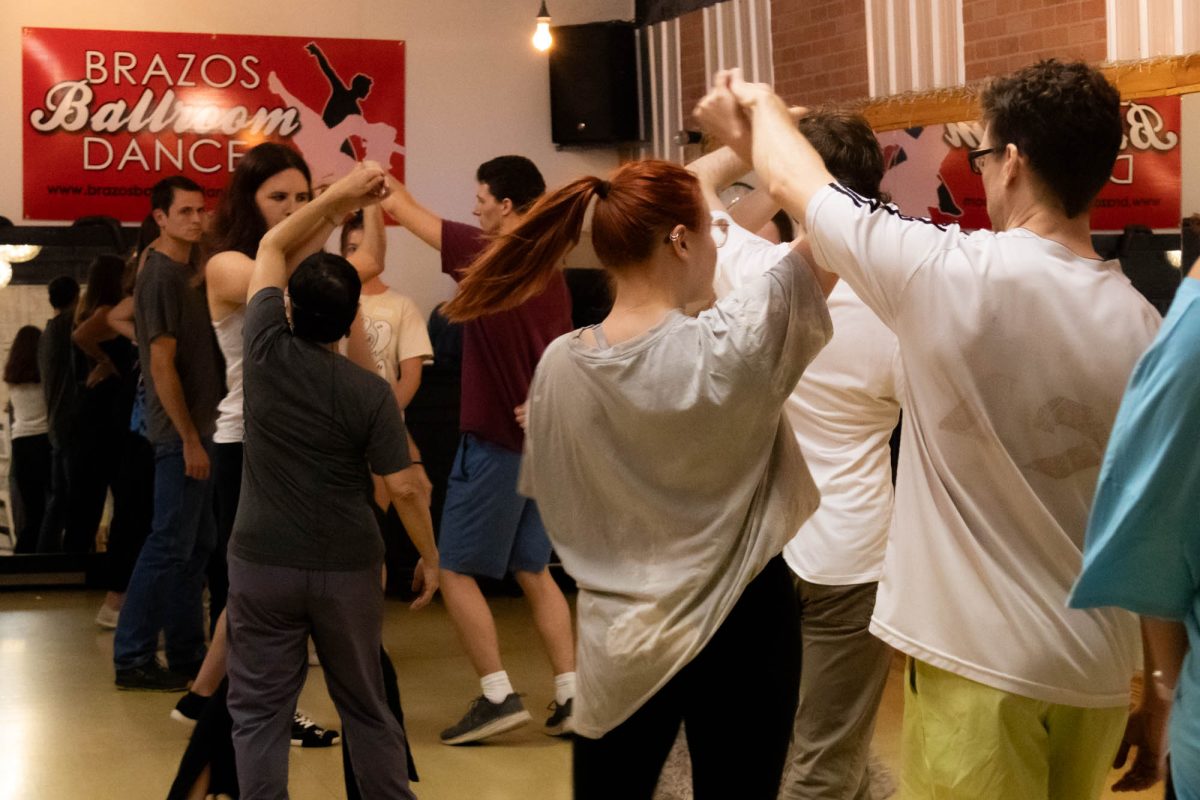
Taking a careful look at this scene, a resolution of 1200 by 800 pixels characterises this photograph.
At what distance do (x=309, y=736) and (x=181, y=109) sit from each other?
188 inches

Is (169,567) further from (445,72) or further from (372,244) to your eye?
(445,72)

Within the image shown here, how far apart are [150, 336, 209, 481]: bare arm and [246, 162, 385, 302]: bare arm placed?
1.86 meters

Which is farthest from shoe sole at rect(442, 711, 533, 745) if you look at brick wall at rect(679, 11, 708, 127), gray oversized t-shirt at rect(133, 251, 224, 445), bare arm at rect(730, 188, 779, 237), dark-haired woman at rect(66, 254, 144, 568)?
brick wall at rect(679, 11, 708, 127)

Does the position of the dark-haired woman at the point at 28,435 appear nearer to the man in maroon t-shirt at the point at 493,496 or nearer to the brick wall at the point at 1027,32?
the man in maroon t-shirt at the point at 493,496

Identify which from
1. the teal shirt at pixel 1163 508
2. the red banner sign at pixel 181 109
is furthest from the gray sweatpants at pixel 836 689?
the red banner sign at pixel 181 109

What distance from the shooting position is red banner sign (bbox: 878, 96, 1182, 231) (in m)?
5.36

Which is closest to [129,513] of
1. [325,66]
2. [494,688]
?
[494,688]

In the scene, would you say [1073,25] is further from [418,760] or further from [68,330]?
[68,330]

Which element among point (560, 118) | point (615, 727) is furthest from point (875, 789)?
point (560, 118)

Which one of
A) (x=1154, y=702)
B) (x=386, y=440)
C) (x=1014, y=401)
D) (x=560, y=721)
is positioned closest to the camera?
(x=1154, y=702)

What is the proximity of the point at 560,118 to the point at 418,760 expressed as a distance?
5.11 m

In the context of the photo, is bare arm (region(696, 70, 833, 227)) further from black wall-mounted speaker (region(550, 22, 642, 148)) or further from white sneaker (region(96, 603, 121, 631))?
black wall-mounted speaker (region(550, 22, 642, 148))

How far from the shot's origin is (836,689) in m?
2.97

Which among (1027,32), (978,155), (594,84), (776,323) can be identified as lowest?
(776,323)
